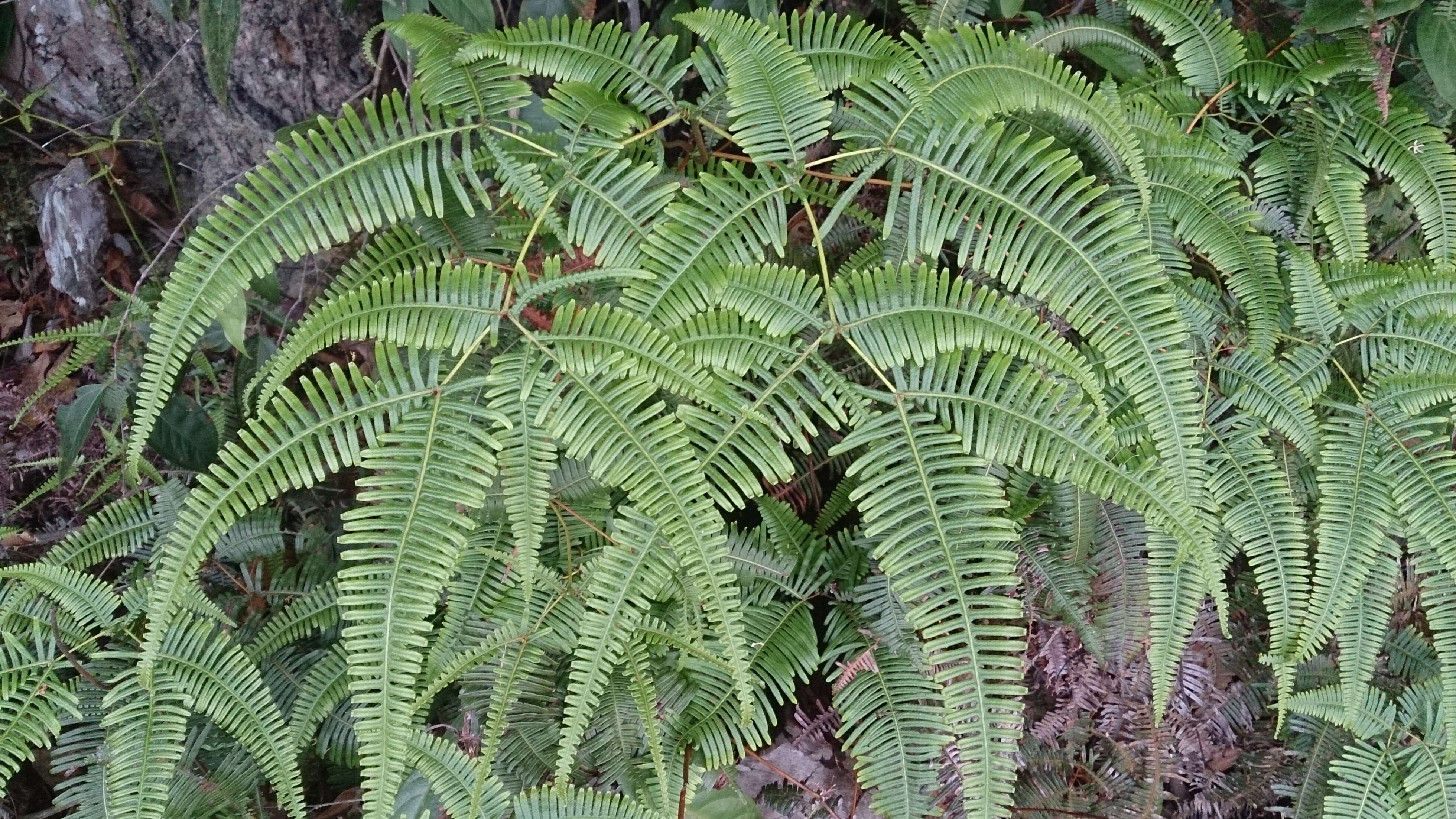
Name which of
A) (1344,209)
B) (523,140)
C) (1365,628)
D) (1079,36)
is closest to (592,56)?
(523,140)

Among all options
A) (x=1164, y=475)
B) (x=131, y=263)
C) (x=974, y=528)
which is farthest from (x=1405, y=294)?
(x=131, y=263)

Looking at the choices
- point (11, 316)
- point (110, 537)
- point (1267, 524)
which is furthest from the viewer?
point (11, 316)

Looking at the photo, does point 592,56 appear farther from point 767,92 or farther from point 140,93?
point 140,93

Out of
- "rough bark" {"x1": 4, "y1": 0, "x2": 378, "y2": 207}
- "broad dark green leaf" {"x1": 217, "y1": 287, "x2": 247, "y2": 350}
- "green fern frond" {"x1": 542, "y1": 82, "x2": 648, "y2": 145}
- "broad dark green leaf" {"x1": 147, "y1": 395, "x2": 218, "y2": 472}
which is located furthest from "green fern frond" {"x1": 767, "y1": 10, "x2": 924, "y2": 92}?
"broad dark green leaf" {"x1": 147, "y1": 395, "x2": 218, "y2": 472}

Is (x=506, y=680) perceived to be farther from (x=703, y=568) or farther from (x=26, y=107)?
(x=26, y=107)

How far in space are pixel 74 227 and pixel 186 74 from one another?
0.76m

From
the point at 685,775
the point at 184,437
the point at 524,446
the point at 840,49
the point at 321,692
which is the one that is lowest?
the point at 321,692

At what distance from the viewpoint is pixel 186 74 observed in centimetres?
293

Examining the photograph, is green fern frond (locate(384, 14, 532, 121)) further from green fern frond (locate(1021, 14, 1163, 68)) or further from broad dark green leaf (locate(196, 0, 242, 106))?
green fern frond (locate(1021, 14, 1163, 68))

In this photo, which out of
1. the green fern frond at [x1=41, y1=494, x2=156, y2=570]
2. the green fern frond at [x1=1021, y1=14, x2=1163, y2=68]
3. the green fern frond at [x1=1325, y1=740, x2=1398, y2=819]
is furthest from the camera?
the green fern frond at [x1=1325, y1=740, x2=1398, y2=819]

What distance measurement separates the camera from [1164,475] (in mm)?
1761

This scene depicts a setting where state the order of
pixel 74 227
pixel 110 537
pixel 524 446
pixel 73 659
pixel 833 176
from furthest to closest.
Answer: pixel 74 227 → pixel 110 537 → pixel 73 659 → pixel 833 176 → pixel 524 446

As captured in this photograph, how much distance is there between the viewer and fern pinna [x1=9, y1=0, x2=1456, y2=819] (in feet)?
5.55

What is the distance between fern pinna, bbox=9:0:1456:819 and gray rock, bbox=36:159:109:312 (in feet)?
3.37
